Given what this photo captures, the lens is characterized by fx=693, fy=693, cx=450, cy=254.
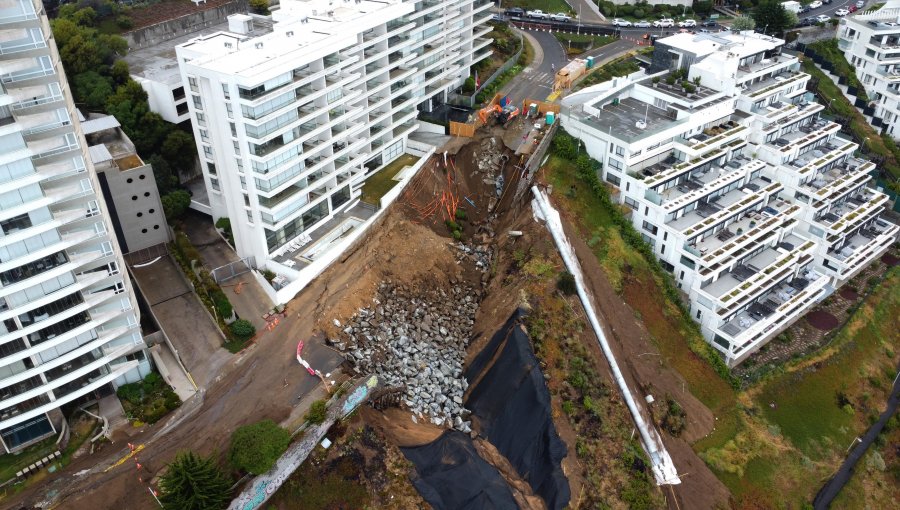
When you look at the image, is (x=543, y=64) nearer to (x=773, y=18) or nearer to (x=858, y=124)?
(x=773, y=18)

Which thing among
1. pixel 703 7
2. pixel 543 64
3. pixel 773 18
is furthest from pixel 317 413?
pixel 703 7

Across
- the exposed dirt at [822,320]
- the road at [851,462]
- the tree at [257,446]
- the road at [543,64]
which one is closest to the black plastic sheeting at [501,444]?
the tree at [257,446]

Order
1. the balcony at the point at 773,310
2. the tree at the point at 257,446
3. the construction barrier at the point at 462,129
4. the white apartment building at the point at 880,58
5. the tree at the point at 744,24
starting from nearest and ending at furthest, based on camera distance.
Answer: the tree at the point at 257,446
the balcony at the point at 773,310
the construction barrier at the point at 462,129
the tree at the point at 744,24
the white apartment building at the point at 880,58

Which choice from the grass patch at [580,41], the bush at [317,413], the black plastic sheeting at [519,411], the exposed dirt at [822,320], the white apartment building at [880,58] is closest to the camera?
the bush at [317,413]

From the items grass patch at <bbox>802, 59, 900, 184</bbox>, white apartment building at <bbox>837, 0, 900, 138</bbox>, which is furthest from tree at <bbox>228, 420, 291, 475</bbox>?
white apartment building at <bbox>837, 0, 900, 138</bbox>

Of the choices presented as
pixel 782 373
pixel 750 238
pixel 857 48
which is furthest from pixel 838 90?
pixel 782 373

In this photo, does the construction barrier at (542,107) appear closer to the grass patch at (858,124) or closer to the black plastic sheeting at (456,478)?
the black plastic sheeting at (456,478)
